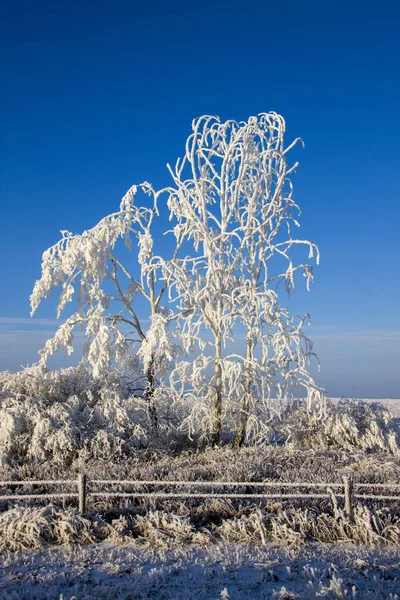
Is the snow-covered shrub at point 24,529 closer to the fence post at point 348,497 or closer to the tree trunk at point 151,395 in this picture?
the fence post at point 348,497

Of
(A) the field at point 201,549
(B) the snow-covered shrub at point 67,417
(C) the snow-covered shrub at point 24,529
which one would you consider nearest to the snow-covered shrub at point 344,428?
(A) the field at point 201,549

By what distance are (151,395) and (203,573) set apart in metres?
8.32

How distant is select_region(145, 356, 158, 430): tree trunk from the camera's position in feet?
47.1

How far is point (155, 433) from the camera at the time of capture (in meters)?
14.1

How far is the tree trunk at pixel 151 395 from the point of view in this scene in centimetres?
1435

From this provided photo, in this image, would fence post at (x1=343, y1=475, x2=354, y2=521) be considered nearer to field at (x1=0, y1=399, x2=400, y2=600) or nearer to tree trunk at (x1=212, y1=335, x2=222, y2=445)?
field at (x1=0, y1=399, x2=400, y2=600)

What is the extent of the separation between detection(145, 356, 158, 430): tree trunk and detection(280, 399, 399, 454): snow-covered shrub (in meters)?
3.48

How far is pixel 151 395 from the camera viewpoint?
48.5 ft

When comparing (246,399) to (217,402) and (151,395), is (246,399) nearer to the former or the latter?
(217,402)

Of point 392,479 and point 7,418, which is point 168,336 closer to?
point 7,418

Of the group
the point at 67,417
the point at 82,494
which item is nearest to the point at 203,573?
the point at 82,494

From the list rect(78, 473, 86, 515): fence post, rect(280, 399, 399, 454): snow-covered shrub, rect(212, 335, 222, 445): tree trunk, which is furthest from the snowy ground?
rect(212, 335, 222, 445): tree trunk

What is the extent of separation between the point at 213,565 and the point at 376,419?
908 centimetres

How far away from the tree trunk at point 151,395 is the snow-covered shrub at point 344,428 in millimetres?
3481
